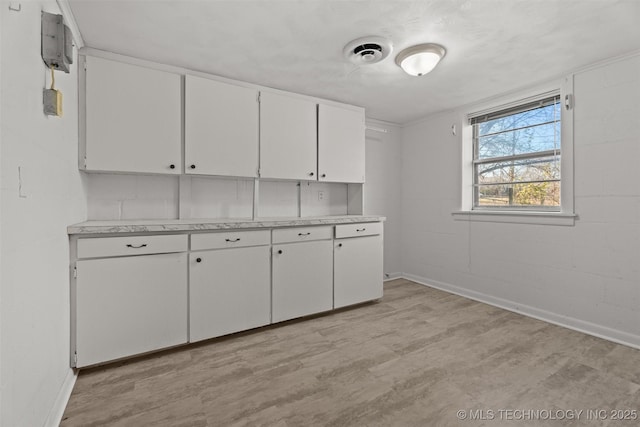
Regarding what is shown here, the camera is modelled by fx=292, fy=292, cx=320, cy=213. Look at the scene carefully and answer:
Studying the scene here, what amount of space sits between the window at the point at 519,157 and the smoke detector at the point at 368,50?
1.84 m

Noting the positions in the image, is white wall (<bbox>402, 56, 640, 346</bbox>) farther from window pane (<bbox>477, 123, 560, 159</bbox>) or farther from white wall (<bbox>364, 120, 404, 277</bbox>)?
white wall (<bbox>364, 120, 404, 277</bbox>)

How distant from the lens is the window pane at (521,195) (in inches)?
113

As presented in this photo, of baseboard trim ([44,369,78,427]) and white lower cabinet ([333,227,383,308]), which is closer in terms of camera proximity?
baseboard trim ([44,369,78,427])

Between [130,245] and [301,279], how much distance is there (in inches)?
55.5

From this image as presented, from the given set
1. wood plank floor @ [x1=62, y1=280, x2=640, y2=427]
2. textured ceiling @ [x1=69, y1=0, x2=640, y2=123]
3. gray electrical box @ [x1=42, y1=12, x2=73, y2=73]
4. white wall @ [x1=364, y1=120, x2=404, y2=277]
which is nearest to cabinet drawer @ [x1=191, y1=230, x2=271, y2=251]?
wood plank floor @ [x1=62, y1=280, x2=640, y2=427]

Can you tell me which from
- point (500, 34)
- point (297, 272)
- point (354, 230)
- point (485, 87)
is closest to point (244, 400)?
point (297, 272)

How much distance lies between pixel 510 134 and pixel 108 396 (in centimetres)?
416

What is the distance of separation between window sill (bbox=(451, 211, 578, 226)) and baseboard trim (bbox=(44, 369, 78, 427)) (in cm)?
383

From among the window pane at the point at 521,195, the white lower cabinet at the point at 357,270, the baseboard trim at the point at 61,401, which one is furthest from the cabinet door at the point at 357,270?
the baseboard trim at the point at 61,401

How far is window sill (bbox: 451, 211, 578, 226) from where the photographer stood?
2.69 meters

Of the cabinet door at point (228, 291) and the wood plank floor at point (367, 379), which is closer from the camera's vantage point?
the wood plank floor at point (367, 379)

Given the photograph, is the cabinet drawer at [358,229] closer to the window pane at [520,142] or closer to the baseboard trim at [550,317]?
the baseboard trim at [550,317]

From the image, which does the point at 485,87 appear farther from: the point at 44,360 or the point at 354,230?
the point at 44,360

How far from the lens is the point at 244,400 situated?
1673mm
